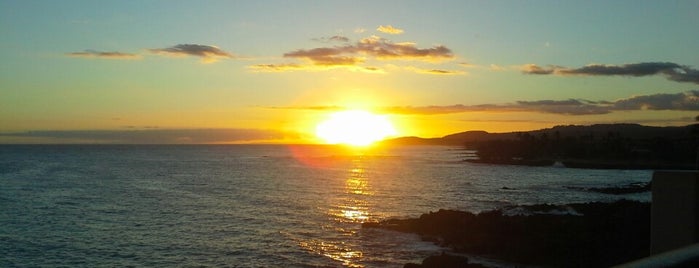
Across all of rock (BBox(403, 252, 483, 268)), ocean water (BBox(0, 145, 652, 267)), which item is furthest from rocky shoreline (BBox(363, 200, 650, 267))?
ocean water (BBox(0, 145, 652, 267))

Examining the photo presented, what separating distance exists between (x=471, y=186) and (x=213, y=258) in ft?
163

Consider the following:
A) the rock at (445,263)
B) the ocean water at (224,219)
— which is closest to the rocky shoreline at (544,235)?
the rock at (445,263)

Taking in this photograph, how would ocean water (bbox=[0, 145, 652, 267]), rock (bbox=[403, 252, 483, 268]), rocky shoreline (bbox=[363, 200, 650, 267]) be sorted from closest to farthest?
rock (bbox=[403, 252, 483, 268]) < rocky shoreline (bbox=[363, 200, 650, 267]) < ocean water (bbox=[0, 145, 652, 267])

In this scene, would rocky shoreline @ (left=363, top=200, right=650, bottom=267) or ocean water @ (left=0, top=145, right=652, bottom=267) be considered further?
ocean water @ (left=0, top=145, right=652, bottom=267)

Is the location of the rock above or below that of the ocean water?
above

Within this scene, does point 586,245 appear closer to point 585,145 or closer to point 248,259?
point 248,259

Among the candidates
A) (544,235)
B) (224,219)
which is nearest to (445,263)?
(544,235)

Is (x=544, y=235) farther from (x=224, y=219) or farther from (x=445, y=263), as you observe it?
(x=224, y=219)

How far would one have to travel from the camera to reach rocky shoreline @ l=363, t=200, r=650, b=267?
26797 millimetres

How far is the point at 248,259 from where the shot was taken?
28.8m

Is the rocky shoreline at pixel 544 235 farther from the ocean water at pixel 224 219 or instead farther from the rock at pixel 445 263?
the ocean water at pixel 224 219

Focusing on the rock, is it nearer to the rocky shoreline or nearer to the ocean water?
the rocky shoreline

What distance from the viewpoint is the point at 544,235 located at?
Result: 3102 cm

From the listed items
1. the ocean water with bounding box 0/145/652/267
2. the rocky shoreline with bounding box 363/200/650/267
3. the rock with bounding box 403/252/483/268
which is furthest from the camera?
the ocean water with bounding box 0/145/652/267
